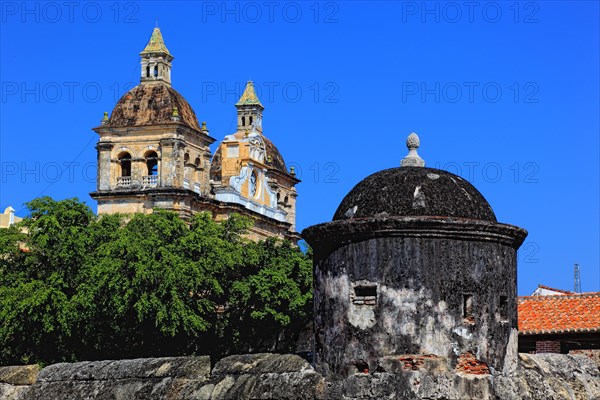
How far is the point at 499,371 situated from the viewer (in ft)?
31.7

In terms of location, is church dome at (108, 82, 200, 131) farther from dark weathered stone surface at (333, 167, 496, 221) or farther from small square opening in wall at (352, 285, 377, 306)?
small square opening in wall at (352, 285, 377, 306)

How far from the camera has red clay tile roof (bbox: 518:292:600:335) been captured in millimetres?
27609

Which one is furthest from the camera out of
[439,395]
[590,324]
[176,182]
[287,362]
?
[176,182]

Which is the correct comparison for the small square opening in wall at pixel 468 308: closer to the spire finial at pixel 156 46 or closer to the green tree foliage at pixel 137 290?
the green tree foliage at pixel 137 290

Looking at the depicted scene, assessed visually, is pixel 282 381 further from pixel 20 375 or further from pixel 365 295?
pixel 20 375

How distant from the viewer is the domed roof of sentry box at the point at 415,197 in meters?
9.76

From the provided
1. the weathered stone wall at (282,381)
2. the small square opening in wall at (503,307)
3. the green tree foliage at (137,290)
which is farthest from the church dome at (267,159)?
the small square opening in wall at (503,307)

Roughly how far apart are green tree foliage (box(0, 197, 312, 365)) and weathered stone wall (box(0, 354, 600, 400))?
2101 cm

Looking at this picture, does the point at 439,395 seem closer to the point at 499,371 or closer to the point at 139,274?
the point at 499,371

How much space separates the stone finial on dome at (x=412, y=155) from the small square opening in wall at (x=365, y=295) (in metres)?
1.32

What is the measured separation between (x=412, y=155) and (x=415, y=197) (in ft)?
2.82

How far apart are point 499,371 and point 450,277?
33.2 inches

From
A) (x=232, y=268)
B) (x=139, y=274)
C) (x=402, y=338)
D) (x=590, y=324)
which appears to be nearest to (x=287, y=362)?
(x=402, y=338)

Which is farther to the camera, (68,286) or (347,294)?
(68,286)
